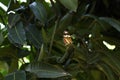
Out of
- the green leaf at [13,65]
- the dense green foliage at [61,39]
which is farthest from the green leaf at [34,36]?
the green leaf at [13,65]

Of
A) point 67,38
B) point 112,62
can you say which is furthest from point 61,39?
point 112,62

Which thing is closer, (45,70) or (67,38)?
(45,70)

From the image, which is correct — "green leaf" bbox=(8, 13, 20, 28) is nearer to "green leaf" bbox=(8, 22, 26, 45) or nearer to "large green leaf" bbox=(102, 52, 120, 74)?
"green leaf" bbox=(8, 22, 26, 45)

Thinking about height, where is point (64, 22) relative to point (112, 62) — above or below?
above

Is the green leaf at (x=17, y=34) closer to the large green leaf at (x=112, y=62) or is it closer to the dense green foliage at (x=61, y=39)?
the dense green foliage at (x=61, y=39)

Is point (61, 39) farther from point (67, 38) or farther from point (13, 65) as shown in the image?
point (13, 65)

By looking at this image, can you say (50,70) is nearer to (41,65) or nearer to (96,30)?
(41,65)

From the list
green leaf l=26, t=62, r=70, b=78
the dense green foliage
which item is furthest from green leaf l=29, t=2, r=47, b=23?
green leaf l=26, t=62, r=70, b=78
